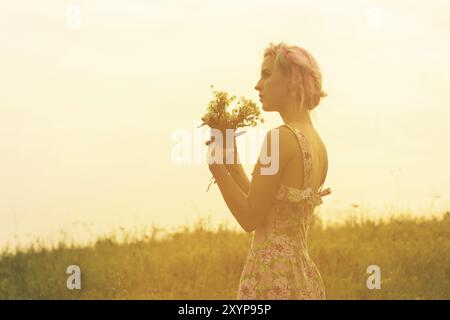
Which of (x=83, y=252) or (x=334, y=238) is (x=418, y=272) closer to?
(x=334, y=238)

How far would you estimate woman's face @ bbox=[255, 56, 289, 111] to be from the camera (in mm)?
4430

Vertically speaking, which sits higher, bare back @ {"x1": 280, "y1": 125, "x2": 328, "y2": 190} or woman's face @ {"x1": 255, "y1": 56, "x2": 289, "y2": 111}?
woman's face @ {"x1": 255, "y1": 56, "x2": 289, "y2": 111}

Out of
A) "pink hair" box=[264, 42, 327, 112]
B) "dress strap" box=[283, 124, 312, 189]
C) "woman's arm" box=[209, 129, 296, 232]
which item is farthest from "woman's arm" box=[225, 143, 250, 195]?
"pink hair" box=[264, 42, 327, 112]

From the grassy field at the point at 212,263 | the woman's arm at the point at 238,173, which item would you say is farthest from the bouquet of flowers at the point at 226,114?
the grassy field at the point at 212,263

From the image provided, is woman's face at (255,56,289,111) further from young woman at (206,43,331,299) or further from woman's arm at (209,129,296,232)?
woman's arm at (209,129,296,232)

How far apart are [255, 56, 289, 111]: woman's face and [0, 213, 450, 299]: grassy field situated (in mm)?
4727

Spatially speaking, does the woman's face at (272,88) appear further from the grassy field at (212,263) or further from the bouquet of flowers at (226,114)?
the grassy field at (212,263)

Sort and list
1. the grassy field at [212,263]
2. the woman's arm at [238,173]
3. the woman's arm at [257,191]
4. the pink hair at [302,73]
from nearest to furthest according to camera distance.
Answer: the woman's arm at [257,191] < the pink hair at [302,73] < the woman's arm at [238,173] < the grassy field at [212,263]

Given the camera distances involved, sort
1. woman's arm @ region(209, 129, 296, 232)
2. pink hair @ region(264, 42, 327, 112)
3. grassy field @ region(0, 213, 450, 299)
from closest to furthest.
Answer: woman's arm @ region(209, 129, 296, 232) → pink hair @ region(264, 42, 327, 112) → grassy field @ region(0, 213, 450, 299)

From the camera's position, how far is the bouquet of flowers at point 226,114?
4.59 m

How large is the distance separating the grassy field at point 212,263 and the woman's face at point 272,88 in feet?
15.5

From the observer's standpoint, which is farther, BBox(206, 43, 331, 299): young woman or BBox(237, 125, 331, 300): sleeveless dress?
BBox(237, 125, 331, 300): sleeveless dress

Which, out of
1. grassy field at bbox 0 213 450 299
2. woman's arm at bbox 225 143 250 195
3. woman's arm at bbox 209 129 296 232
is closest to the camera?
woman's arm at bbox 209 129 296 232
